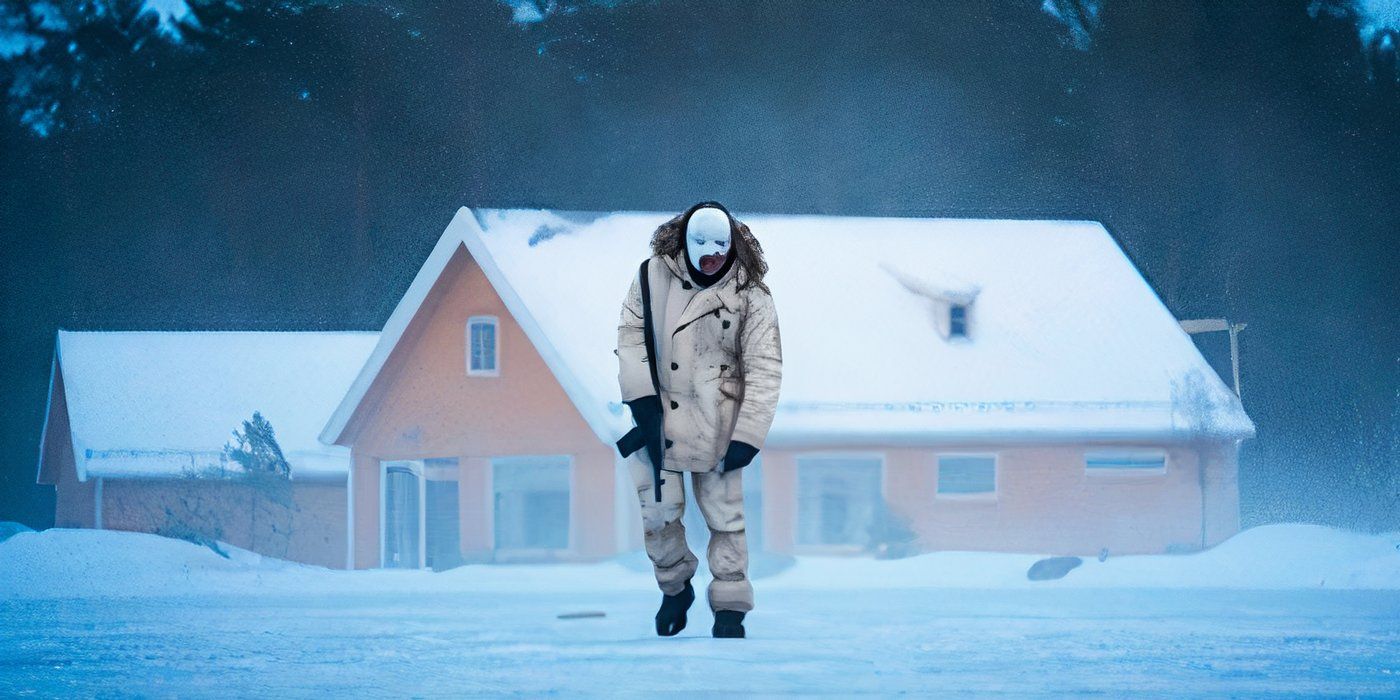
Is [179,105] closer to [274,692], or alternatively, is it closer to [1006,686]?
[274,692]

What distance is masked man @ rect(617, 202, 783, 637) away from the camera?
13.5 feet

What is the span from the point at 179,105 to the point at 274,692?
3.99 metres

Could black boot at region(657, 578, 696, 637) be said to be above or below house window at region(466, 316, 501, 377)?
below

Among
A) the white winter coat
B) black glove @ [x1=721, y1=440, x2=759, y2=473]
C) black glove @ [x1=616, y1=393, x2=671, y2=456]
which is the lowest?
black glove @ [x1=721, y1=440, x2=759, y2=473]

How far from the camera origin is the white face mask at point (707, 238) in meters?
4.11

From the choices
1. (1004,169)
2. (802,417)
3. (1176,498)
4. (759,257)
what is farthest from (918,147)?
(759,257)

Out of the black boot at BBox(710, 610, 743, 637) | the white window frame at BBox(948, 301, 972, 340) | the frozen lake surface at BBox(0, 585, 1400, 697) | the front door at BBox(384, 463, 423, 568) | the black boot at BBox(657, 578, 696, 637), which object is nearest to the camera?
the frozen lake surface at BBox(0, 585, 1400, 697)

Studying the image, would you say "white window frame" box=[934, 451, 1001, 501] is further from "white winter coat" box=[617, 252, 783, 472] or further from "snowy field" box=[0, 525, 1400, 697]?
"white winter coat" box=[617, 252, 783, 472]

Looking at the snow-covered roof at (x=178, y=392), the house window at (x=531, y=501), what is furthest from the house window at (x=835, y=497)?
the snow-covered roof at (x=178, y=392)

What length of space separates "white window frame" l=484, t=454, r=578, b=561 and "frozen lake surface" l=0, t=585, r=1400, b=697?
0.61m

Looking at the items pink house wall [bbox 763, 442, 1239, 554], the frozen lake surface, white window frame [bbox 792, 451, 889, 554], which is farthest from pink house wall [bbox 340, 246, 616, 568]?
pink house wall [bbox 763, 442, 1239, 554]

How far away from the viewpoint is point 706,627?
4.62 meters

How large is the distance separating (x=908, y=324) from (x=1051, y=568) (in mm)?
1441

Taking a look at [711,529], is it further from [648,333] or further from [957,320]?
[957,320]
